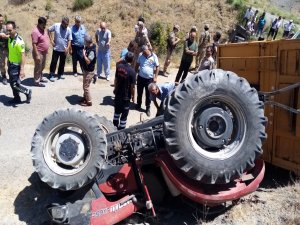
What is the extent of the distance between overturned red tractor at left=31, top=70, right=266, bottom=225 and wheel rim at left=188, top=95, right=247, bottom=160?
0.01m

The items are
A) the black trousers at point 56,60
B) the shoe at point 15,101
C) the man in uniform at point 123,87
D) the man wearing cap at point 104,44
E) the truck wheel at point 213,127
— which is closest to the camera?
the truck wheel at point 213,127

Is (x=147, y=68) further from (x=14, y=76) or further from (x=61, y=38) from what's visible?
(x=14, y=76)

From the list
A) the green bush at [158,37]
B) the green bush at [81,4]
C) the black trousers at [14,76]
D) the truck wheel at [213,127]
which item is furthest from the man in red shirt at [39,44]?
the green bush at [81,4]

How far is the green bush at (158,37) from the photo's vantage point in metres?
22.0

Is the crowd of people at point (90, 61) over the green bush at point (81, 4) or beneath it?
beneath

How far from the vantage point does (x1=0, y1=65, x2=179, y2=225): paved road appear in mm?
5789

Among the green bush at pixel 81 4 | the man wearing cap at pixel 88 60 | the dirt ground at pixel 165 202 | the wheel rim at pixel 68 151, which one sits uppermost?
the green bush at pixel 81 4

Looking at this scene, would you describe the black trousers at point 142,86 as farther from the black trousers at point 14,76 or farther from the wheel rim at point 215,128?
the wheel rim at point 215,128

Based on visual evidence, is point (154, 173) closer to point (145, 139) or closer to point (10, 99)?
point (145, 139)

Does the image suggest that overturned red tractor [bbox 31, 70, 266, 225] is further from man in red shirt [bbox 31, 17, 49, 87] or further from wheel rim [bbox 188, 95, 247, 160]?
man in red shirt [bbox 31, 17, 49, 87]

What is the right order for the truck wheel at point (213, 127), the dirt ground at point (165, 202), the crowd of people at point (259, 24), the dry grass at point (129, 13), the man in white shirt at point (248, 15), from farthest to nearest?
the man in white shirt at point (248, 15)
the dry grass at point (129, 13)
the crowd of people at point (259, 24)
the dirt ground at point (165, 202)
the truck wheel at point (213, 127)

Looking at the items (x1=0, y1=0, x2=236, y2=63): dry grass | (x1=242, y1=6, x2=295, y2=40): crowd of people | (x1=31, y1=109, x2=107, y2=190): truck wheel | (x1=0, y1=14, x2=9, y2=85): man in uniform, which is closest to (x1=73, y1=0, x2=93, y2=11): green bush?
(x1=0, y1=0, x2=236, y2=63): dry grass

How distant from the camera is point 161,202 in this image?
217 inches

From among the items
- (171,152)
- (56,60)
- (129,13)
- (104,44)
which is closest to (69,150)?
(171,152)
